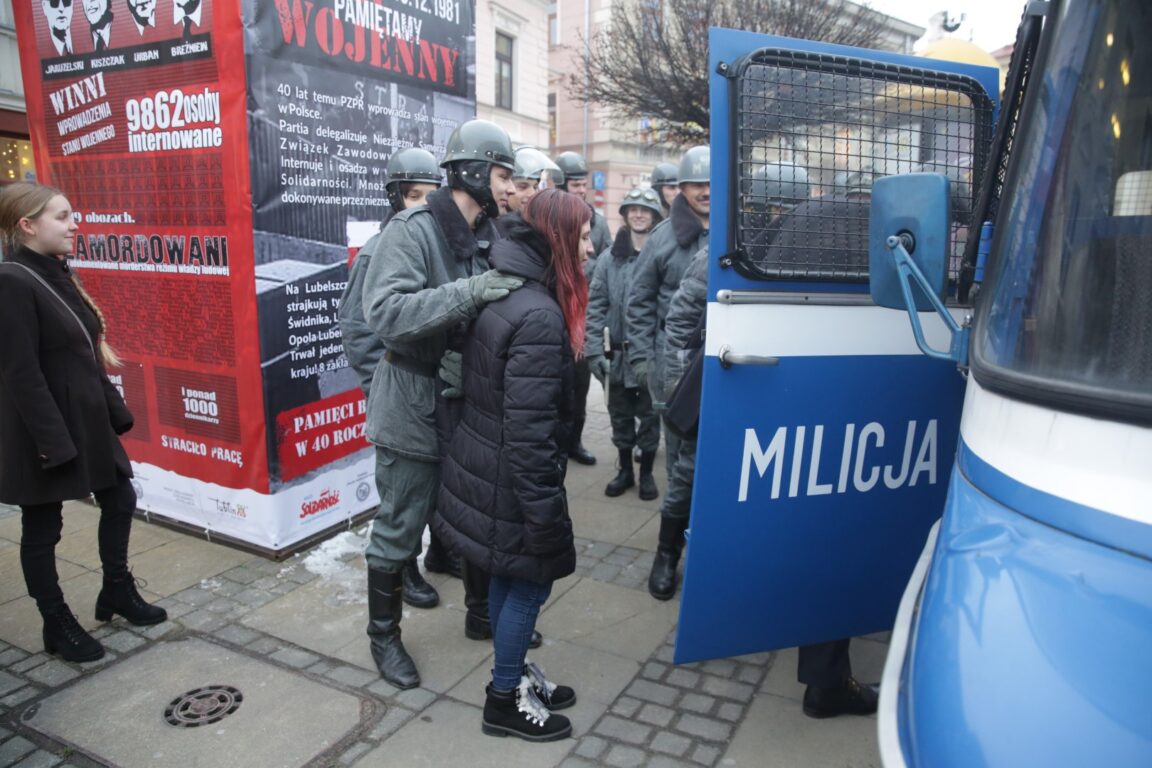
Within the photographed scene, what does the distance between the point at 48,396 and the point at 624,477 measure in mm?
3487

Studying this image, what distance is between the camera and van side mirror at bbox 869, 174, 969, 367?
179 centimetres

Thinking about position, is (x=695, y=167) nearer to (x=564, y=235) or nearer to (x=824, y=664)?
(x=564, y=235)

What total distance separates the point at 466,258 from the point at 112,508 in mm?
1915

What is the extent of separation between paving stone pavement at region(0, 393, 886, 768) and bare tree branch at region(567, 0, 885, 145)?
1003cm

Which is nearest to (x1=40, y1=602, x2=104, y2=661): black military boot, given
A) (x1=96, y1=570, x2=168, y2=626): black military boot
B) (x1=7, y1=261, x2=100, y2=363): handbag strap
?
(x1=96, y1=570, x2=168, y2=626): black military boot

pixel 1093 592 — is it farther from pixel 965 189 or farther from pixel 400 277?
pixel 400 277

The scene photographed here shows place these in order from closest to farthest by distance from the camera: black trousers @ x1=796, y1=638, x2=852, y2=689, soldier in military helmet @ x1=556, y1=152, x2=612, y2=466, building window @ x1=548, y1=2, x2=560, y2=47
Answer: black trousers @ x1=796, y1=638, x2=852, y2=689 < soldier in military helmet @ x1=556, y1=152, x2=612, y2=466 < building window @ x1=548, y1=2, x2=560, y2=47

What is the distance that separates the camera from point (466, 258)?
3033mm

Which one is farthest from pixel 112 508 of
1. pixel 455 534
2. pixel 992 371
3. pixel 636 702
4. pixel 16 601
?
pixel 992 371

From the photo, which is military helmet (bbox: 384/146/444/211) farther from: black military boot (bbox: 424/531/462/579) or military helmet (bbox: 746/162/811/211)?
military helmet (bbox: 746/162/811/211)

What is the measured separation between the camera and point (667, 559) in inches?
155

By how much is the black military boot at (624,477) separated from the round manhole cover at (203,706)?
2.89m

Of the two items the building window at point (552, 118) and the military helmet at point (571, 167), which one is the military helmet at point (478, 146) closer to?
the military helmet at point (571, 167)

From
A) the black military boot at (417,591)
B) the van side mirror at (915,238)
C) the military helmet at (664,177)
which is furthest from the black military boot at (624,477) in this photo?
the van side mirror at (915,238)
